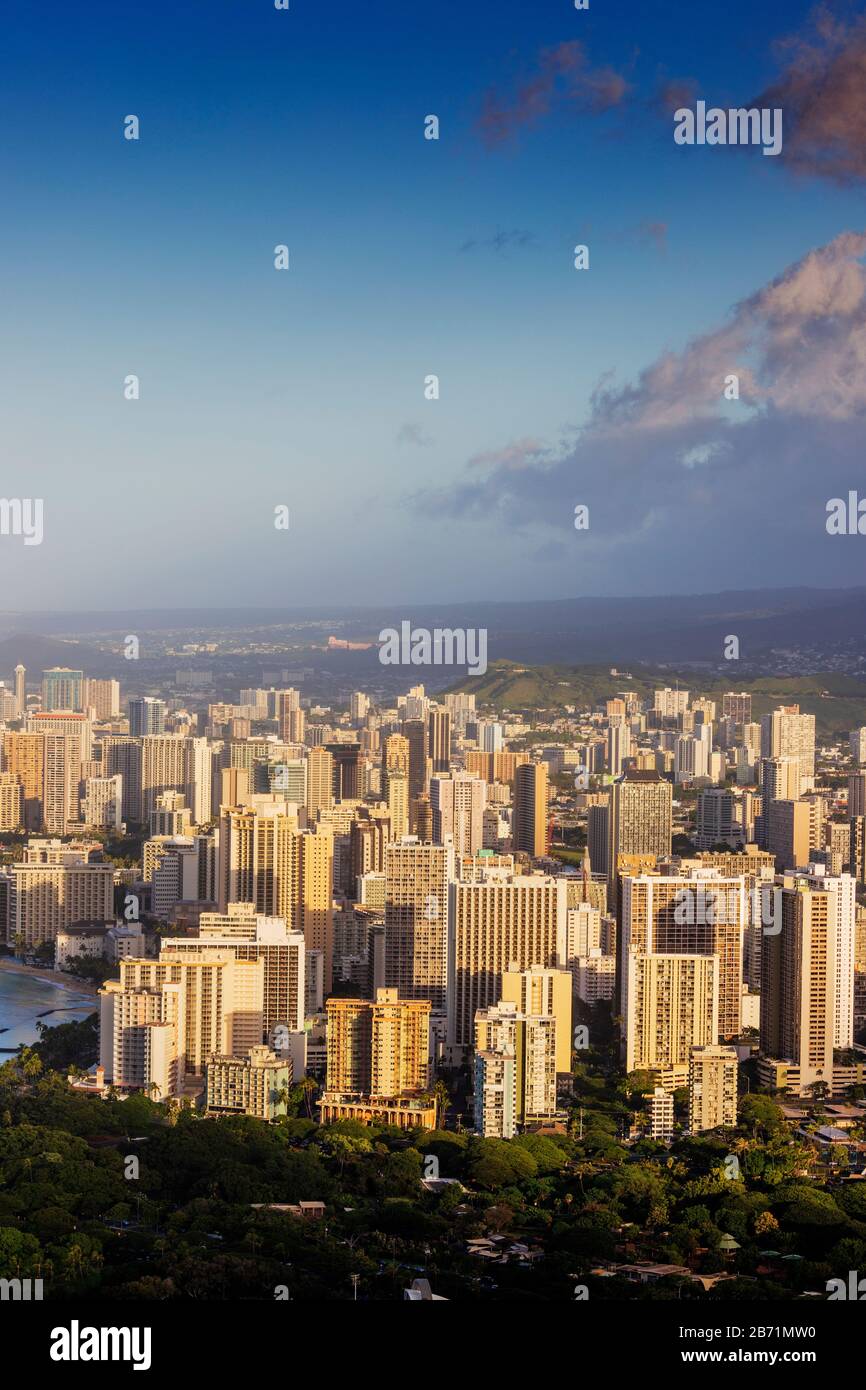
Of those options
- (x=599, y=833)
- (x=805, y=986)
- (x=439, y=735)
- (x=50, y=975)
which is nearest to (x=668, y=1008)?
(x=805, y=986)

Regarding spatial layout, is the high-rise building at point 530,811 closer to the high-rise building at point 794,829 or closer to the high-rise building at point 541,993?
the high-rise building at point 794,829

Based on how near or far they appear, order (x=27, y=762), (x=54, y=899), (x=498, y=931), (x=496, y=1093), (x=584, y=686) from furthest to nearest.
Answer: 1. (x=27, y=762)
2. (x=584, y=686)
3. (x=54, y=899)
4. (x=498, y=931)
5. (x=496, y=1093)

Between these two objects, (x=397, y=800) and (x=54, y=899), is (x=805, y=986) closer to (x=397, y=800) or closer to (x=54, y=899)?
(x=54, y=899)

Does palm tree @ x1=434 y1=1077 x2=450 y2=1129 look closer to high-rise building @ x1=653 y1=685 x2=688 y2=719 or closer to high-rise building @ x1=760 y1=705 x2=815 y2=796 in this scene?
high-rise building @ x1=760 y1=705 x2=815 y2=796

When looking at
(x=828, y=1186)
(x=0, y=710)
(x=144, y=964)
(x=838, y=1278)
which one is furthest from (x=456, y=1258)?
(x=0, y=710)

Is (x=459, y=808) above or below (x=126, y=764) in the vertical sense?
below
